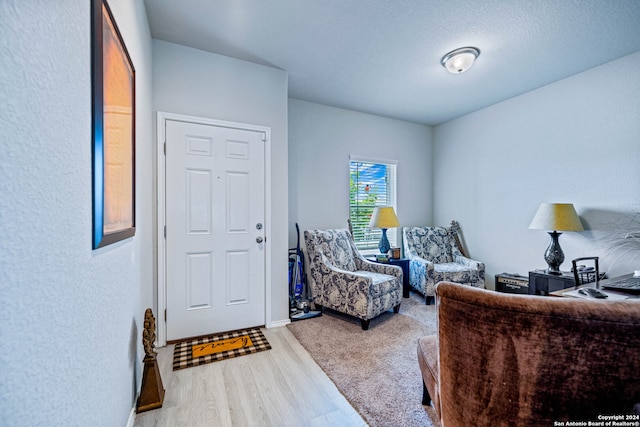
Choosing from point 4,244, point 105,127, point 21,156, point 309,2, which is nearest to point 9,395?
point 4,244

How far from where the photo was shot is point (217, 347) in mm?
2266

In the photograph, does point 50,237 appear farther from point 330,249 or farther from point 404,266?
point 404,266

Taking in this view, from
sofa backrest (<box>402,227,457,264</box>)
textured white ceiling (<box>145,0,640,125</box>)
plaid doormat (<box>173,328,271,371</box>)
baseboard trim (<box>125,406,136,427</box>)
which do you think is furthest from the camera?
sofa backrest (<box>402,227,457,264</box>)

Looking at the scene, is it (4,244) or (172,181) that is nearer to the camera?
(4,244)

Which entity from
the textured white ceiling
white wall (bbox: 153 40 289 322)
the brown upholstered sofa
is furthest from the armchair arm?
the brown upholstered sofa

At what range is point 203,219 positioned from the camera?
2459mm

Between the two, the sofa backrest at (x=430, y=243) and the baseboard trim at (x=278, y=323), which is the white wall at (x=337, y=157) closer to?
the sofa backrest at (x=430, y=243)

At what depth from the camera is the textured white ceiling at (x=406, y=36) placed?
1.91 metres

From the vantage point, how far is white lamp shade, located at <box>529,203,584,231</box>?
8.41ft

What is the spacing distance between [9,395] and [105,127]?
2.99 feet

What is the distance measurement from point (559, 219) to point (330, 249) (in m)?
2.37

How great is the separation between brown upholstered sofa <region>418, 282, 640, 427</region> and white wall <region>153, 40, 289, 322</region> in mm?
2095

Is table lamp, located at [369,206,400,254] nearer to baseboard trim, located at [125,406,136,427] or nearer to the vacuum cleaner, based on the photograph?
the vacuum cleaner

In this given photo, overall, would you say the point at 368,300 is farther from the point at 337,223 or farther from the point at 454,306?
the point at 454,306
